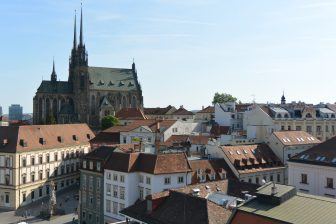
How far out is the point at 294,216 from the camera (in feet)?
100

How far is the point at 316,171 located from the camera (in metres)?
52.1

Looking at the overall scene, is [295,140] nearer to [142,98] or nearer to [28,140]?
[28,140]

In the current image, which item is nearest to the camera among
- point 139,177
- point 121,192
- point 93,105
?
point 139,177

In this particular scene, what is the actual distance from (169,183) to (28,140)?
38.7 m

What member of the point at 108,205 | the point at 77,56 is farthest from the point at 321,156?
the point at 77,56

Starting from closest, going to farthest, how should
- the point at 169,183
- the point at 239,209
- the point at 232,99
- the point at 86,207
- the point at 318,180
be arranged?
the point at 239,209 → the point at 318,180 → the point at 169,183 → the point at 86,207 → the point at 232,99

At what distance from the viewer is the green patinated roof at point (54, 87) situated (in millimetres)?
172000

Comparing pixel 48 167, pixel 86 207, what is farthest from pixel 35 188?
pixel 86 207

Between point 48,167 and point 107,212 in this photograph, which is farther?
point 48,167

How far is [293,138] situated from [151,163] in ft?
94.7

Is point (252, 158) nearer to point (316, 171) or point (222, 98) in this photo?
point (316, 171)

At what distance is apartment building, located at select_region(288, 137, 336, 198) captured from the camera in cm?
5047

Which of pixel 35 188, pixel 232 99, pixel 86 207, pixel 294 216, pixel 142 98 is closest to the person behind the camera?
pixel 294 216

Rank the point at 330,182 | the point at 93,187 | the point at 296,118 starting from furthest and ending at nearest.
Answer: the point at 296,118 → the point at 93,187 → the point at 330,182
